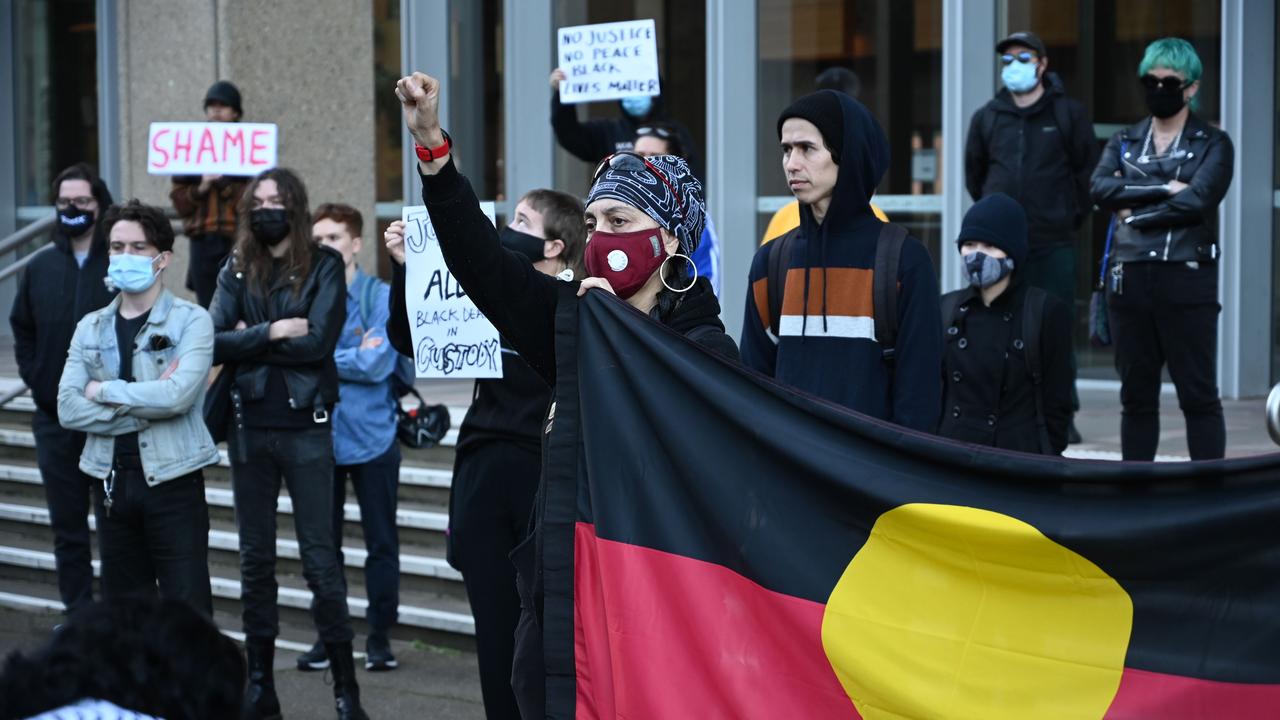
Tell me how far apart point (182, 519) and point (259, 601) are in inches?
19.9

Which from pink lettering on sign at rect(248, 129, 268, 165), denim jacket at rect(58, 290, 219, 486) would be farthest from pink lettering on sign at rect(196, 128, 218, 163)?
denim jacket at rect(58, 290, 219, 486)

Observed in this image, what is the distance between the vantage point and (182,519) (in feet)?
22.6

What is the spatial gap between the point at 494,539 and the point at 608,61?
4859mm

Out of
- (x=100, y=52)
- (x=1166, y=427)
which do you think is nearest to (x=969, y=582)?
(x=1166, y=427)

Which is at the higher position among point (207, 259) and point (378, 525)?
point (207, 259)

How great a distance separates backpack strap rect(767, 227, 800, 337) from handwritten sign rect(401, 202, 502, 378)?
40.4 inches

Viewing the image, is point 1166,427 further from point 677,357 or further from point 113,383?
point 677,357

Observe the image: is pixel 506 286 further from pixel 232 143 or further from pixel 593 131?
pixel 232 143

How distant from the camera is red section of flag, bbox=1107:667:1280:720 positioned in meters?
3.52

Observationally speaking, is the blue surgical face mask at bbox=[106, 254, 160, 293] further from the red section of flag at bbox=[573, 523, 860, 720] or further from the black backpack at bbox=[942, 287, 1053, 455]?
the red section of flag at bbox=[573, 523, 860, 720]

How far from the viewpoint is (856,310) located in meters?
5.18

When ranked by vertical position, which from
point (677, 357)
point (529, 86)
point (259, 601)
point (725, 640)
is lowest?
point (259, 601)

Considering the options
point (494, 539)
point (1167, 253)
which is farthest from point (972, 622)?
point (1167, 253)

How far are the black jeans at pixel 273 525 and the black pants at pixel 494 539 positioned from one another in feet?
5.77
